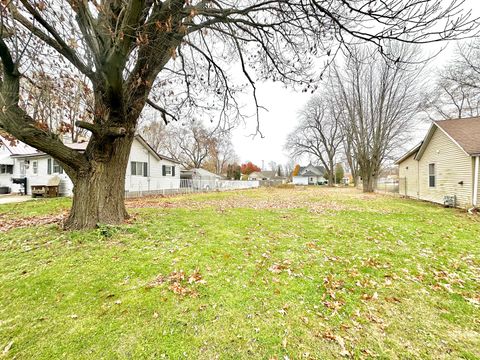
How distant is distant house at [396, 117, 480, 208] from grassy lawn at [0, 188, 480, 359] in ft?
24.0

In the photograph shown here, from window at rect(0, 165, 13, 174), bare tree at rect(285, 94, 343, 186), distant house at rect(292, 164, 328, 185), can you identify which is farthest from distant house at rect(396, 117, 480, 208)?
distant house at rect(292, 164, 328, 185)

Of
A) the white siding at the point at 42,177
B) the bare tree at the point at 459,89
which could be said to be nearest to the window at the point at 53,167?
the white siding at the point at 42,177

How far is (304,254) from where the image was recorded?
4.27 m

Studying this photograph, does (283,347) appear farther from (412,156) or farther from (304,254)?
(412,156)

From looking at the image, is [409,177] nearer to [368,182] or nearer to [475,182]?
[368,182]

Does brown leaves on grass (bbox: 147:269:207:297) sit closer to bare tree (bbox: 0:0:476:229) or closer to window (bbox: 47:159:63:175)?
bare tree (bbox: 0:0:476:229)

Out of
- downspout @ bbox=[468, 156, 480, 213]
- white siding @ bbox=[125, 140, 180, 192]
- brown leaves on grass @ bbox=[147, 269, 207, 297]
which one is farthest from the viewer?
white siding @ bbox=[125, 140, 180, 192]

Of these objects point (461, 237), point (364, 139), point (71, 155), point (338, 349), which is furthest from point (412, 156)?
point (71, 155)

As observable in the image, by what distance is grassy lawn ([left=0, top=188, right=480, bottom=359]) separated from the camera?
6.75 ft

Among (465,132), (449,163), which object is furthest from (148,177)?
(465,132)

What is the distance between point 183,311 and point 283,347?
1183 millimetres

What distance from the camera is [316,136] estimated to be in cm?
4075

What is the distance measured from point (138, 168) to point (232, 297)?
57.4 feet

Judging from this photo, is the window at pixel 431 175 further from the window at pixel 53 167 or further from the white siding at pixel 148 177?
the window at pixel 53 167
